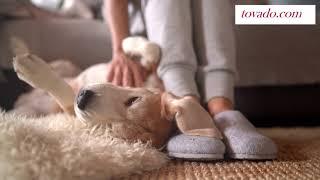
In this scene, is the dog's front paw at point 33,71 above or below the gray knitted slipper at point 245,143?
above

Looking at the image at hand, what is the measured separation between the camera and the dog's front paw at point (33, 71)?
2.47ft

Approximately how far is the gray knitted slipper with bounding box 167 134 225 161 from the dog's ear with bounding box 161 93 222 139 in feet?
0.04

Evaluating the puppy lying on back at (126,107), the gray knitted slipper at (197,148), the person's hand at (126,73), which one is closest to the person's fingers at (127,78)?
the person's hand at (126,73)

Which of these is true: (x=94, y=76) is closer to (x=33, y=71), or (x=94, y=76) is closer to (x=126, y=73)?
(x=126, y=73)

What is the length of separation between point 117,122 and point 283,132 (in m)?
0.50

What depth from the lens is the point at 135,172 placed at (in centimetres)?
64

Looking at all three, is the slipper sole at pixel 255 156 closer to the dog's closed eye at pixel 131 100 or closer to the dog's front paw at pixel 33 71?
the dog's closed eye at pixel 131 100

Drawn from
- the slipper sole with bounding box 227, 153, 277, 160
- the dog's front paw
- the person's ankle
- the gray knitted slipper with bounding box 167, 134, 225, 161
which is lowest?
the slipper sole with bounding box 227, 153, 277, 160

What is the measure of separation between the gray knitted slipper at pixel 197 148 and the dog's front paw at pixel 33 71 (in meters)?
0.26

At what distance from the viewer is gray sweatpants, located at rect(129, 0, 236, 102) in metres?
0.90

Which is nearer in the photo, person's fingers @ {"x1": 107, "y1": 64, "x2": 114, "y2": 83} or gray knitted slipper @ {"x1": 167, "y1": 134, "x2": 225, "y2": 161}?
gray knitted slipper @ {"x1": 167, "y1": 134, "x2": 225, "y2": 161}

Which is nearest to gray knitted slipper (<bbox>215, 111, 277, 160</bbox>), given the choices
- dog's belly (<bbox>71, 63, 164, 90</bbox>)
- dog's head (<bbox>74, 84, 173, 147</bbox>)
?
dog's head (<bbox>74, 84, 173, 147</bbox>)

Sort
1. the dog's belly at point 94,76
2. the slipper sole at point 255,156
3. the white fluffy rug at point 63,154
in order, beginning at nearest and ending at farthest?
the white fluffy rug at point 63,154
the slipper sole at point 255,156
the dog's belly at point 94,76

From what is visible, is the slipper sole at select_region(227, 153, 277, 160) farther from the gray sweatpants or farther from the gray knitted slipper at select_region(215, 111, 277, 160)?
the gray sweatpants
